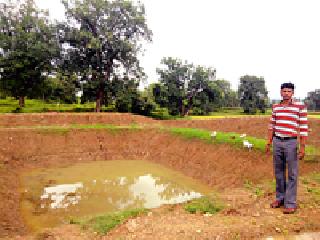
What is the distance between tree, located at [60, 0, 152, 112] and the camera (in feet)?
96.2

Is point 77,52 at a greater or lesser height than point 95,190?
greater

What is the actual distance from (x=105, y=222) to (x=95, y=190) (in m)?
5.49

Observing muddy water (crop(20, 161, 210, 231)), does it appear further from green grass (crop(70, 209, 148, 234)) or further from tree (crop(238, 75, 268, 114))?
tree (crop(238, 75, 268, 114))

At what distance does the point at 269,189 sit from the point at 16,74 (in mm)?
29572

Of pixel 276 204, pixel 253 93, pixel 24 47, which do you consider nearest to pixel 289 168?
pixel 276 204

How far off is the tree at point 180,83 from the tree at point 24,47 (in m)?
14.9

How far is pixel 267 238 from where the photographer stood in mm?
5039

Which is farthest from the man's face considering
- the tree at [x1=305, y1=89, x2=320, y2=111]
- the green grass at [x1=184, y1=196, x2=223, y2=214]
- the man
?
the tree at [x1=305, y1=89, x2=320, y2=111]

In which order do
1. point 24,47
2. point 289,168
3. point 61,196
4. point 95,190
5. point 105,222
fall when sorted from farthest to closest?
1. point 24,47
2. point 95,190
3. point 61,196
4. point 105,222
5. point 289,168

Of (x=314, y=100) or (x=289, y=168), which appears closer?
(x=289, y=168)

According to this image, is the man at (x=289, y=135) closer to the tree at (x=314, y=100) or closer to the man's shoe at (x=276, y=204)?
the man's shoe at (x=276, y=204)

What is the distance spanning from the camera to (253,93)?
183 ft

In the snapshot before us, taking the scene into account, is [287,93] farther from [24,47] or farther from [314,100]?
[314,100]

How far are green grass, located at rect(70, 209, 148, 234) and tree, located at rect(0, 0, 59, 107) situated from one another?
26195 millimetres
